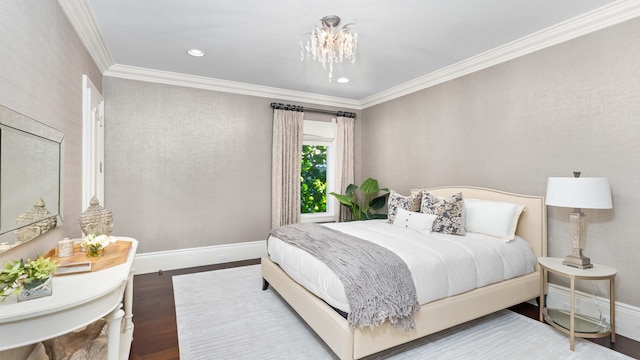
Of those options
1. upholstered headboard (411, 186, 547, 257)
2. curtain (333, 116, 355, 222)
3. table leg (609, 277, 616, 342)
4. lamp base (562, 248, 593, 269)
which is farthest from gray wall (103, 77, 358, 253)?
table leg (609, 277, 616, 342)

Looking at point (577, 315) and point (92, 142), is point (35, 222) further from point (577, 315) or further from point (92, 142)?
point (577, 315)

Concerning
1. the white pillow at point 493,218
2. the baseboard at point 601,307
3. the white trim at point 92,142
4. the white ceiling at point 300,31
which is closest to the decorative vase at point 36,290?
the white trim at point 92,142

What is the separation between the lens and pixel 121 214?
3836mm

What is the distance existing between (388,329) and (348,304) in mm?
372

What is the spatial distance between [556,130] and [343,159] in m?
3.08

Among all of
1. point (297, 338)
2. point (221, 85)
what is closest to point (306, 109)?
point (221, 85)

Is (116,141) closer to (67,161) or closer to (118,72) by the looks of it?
(118,72)

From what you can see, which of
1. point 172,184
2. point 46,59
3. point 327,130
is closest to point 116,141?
point 172,184

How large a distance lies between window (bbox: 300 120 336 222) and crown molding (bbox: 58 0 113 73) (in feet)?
9.24

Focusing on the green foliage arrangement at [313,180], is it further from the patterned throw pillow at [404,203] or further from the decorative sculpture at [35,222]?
the decorative sculpture at [35,222]

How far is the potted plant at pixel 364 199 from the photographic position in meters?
4.86

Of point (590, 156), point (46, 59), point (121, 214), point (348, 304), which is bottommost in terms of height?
point (348, 304)

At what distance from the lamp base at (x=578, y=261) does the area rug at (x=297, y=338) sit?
0.57 m

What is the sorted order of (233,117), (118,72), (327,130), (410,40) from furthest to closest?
(327,130)
(233,117)
(118,72)
(410,40)
